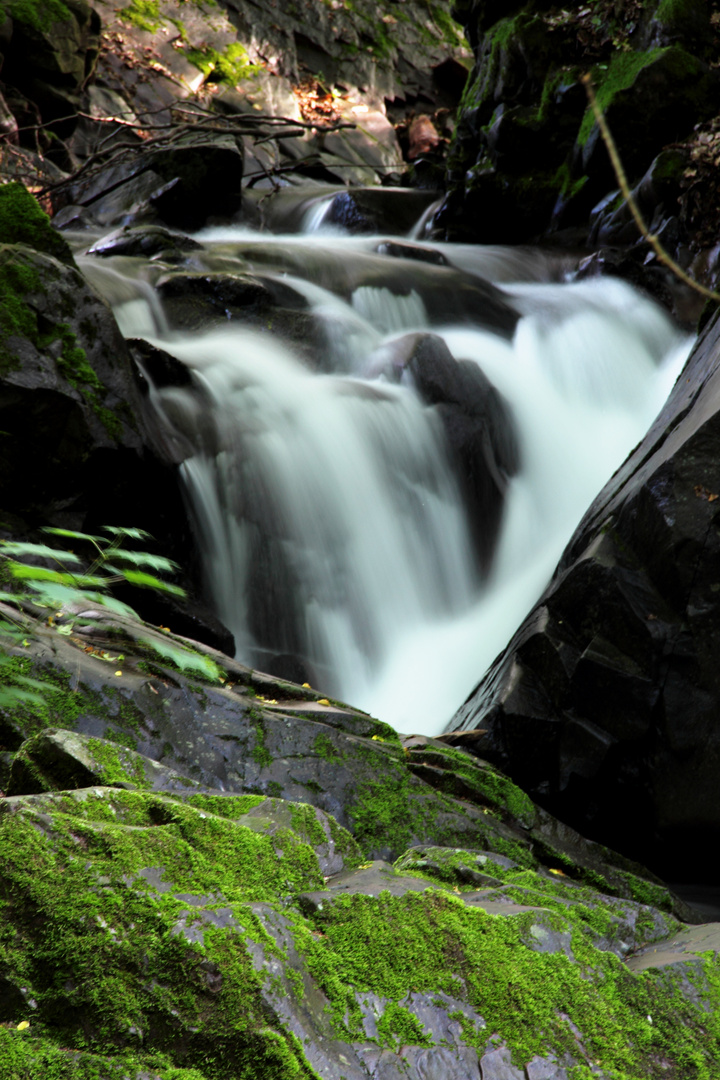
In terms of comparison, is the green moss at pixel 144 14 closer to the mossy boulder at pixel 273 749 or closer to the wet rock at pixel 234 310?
the wet rock at pixel 234 310

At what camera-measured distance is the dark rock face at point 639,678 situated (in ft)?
14.8

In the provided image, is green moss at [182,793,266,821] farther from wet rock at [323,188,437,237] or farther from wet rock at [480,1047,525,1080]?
wet rock at [323,188,437,237]

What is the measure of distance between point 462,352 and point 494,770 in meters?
5.78

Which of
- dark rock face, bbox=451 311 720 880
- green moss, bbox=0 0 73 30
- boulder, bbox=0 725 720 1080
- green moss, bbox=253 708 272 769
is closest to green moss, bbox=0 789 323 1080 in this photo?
boulder, bbox=0 725 720 1080

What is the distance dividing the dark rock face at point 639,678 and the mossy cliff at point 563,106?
7685 millimetres

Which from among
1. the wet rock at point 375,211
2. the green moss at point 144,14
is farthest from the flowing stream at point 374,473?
the green moss at point 144,14

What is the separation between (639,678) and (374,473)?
10.5ft

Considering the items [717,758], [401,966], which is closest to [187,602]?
[717,758]

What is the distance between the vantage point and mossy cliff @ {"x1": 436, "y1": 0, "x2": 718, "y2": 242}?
36.6ft

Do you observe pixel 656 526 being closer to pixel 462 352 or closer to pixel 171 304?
pixel 462 352

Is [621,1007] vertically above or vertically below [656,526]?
below

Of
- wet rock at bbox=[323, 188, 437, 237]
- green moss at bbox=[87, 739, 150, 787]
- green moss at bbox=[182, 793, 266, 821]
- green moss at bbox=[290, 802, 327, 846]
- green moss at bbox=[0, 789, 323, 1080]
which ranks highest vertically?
wet rock at bbox=[323, 188, 437, 237]

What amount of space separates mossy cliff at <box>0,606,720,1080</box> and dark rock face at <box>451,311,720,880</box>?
6.46 ft

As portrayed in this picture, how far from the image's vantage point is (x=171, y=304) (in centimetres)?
845
